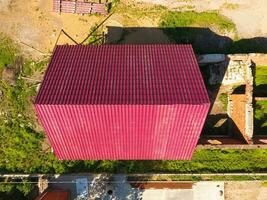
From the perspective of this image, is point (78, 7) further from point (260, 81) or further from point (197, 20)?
point (260, 81)

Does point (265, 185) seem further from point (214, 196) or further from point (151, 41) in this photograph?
point (151, 41)

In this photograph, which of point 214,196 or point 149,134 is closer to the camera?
point 149,134

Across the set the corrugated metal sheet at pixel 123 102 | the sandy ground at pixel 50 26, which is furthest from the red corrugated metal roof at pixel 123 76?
the sandy ground at pixel 50 26

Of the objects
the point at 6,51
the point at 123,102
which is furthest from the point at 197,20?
the point at 6,51

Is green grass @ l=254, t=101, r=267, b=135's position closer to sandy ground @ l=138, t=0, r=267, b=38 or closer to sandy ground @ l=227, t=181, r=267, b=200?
sandy ground @ l=227, t=181, r=267, b=200

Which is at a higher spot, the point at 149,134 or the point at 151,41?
the point at 151,41

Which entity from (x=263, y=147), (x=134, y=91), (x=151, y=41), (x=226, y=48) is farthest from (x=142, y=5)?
(x=263, y=147)

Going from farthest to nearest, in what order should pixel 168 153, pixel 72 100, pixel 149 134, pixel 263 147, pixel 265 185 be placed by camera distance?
pixel 265 185 < pixel 263 147 < pixel 168 153 < pixel 149 134 < pixel 72 100

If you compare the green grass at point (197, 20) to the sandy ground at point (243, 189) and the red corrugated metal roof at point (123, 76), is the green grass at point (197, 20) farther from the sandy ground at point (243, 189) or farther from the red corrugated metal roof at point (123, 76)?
the sandy ground at point (243, 189)
